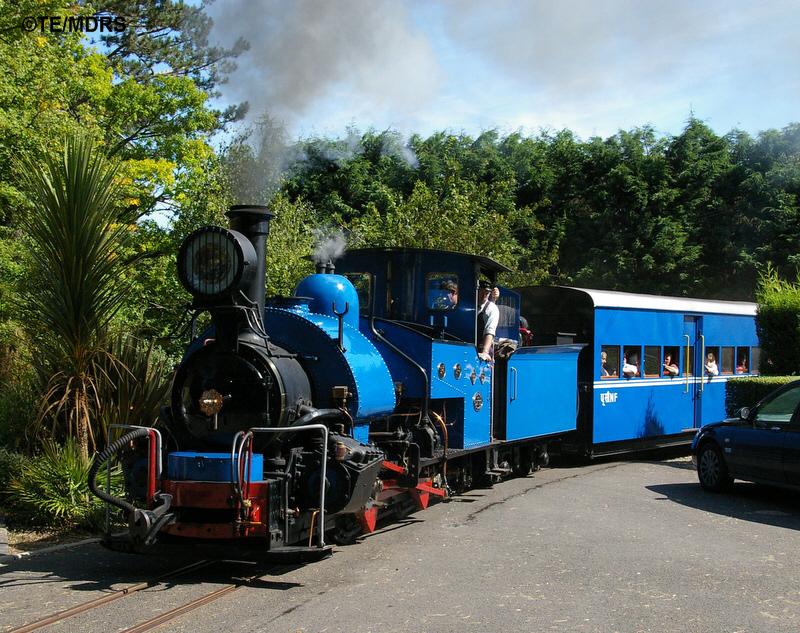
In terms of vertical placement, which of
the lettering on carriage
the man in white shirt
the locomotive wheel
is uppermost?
the man in white shirt

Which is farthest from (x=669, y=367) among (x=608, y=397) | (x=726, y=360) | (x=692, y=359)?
(x=726, y=360)

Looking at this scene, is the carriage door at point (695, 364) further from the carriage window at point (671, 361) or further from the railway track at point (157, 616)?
the railway track at point (157, 616)

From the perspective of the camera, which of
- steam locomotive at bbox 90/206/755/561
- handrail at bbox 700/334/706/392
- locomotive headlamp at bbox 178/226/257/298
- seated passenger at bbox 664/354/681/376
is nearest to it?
steam locomotive at bbox 90/206/755/561

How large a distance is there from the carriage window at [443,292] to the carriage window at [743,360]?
9.40 meters

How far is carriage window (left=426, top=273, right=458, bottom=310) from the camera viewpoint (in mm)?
9109

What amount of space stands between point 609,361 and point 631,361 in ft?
2.17

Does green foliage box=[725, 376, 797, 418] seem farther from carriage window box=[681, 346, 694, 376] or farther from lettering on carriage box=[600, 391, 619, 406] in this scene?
lettering on carriage box=[600, 391, 619, 406]

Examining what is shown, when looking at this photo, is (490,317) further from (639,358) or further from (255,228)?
(639,358)

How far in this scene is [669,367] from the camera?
1422 cm

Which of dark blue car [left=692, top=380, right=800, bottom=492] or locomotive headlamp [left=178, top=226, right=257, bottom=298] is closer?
locomotive headlamp [left=178, top=226, right=257, bottom=298]

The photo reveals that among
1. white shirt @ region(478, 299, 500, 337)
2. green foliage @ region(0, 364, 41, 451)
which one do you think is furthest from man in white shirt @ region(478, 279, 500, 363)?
green foliage @ region(0, 364, 41, 451)

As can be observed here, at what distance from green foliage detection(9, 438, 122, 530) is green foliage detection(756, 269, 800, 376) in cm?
1109

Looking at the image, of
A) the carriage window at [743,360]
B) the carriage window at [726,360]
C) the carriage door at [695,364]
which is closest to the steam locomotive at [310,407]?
the carriage door at [695,364]

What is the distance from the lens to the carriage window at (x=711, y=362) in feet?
49.5
